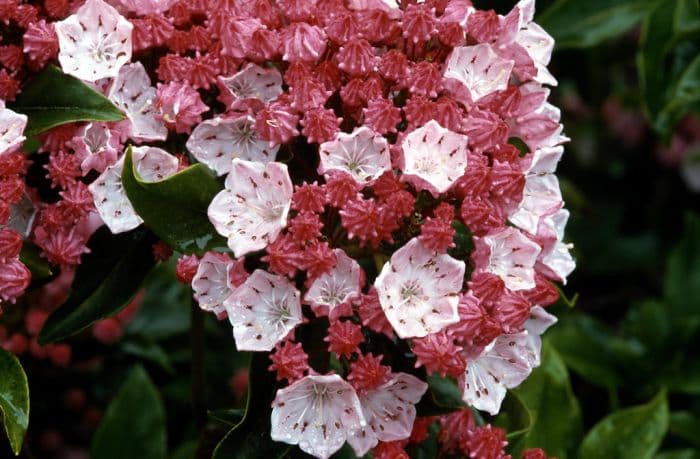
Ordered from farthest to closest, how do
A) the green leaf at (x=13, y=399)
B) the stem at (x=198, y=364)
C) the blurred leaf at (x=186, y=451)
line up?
the blurred leaf at (x=186, y=451)
the stem at (x=198, y=364)
the green leaf at (x=13, y=399)

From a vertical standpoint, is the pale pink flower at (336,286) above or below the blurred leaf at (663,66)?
above

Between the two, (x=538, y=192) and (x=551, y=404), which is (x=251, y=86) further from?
(x=551, y=404)

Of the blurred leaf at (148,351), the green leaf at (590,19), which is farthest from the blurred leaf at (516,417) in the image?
the green leaf at (590,19)

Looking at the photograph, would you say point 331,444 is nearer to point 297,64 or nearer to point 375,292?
point 375,292

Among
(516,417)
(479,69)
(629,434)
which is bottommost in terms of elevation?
(629,434)

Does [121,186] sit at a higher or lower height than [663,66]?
higher

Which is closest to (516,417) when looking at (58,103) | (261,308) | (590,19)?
(261,308)

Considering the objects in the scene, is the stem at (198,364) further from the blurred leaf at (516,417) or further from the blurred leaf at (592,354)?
the blurred leaf at (592,354)

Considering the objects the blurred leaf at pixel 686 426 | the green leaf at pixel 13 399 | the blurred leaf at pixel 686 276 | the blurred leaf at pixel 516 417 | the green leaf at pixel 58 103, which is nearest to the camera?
the green leaf at pixel 13 399
